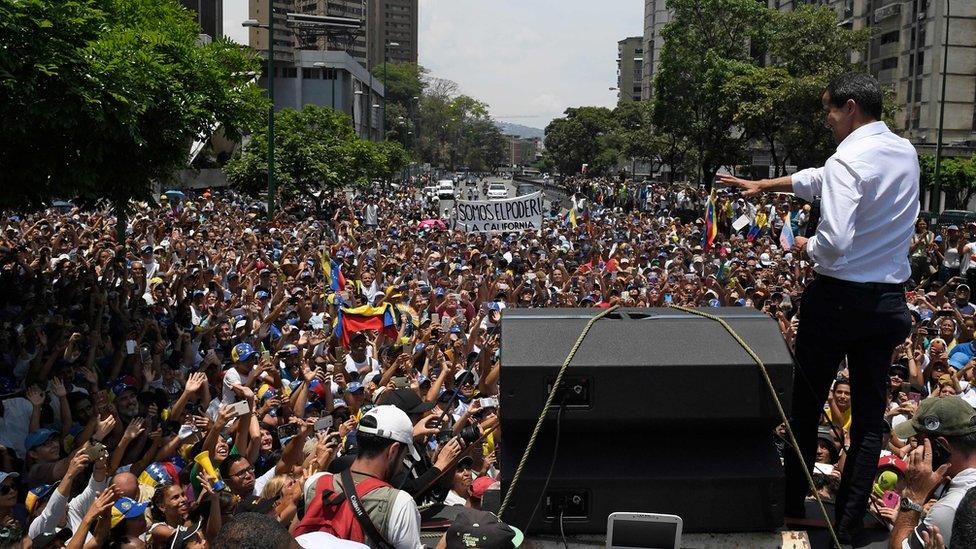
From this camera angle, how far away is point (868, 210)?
3.42 meters

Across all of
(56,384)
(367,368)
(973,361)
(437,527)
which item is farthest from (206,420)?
(973,361)

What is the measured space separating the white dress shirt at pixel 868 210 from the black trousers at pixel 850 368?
0.09m

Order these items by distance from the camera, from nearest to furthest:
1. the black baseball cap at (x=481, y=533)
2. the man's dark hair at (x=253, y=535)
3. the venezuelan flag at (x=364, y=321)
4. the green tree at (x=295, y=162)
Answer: the man's dark hair at (x=253, y=535)
the black baseball cap at (x=481, y=533)
the venezuelan flag at (x=364, y=321)
the green tree at (x=295, y=162)

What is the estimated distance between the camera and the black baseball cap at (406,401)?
458 centimetres

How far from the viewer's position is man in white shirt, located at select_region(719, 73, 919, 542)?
134 inches

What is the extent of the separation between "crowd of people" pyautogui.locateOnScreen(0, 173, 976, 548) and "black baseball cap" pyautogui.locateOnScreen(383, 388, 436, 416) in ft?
0.07

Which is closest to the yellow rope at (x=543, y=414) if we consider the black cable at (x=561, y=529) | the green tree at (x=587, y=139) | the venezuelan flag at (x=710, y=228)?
the black cable at (x=561, y=529)

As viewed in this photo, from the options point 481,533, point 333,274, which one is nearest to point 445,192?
point 333,274

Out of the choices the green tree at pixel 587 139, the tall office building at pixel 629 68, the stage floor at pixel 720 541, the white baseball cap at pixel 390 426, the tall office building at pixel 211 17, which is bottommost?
the stage floor at pixel 720 541

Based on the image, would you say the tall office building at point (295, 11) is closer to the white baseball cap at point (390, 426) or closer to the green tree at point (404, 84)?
the green tree at point (404, 84)

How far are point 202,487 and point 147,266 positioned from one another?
9985 millimetres

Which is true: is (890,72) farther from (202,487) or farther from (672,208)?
(202,487)

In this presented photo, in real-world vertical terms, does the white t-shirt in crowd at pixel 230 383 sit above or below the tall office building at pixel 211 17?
below

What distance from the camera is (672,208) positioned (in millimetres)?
37938
